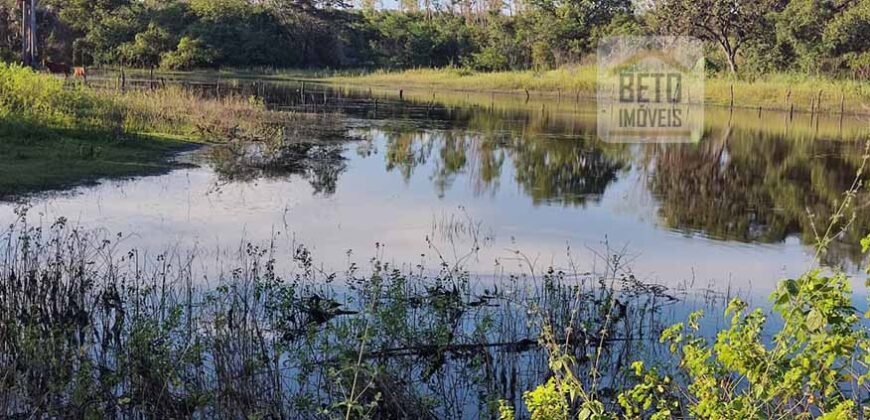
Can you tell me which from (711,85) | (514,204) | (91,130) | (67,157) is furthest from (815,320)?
(711,85)

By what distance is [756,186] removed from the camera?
13.9 meters

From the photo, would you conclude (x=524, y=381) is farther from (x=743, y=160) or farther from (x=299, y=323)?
(x=743, y=160)

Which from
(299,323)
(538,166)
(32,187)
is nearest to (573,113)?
(538,166)

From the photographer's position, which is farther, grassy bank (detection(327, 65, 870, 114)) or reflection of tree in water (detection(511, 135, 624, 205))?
grassy bank (detection(327, 65, 870, 114))

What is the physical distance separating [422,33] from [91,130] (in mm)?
41583

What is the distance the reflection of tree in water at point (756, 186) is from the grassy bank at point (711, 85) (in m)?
7.52

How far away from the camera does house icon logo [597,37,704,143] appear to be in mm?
23375

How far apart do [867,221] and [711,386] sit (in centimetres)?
891

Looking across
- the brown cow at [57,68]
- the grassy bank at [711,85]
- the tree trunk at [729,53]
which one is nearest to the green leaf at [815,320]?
the brown cow at [57,68]

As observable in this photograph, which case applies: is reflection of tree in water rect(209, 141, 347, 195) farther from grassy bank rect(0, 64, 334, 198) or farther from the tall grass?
the tall grass

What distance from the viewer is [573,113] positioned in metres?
28.0

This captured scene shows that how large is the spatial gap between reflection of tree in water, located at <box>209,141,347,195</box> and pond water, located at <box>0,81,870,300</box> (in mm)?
74

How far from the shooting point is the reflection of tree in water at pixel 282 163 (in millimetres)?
12672

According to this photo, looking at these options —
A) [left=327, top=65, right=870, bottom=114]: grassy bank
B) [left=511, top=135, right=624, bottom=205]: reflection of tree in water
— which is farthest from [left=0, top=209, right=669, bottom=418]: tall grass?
[left=327, top=65, right=870, bottom=114]: grassy bank
